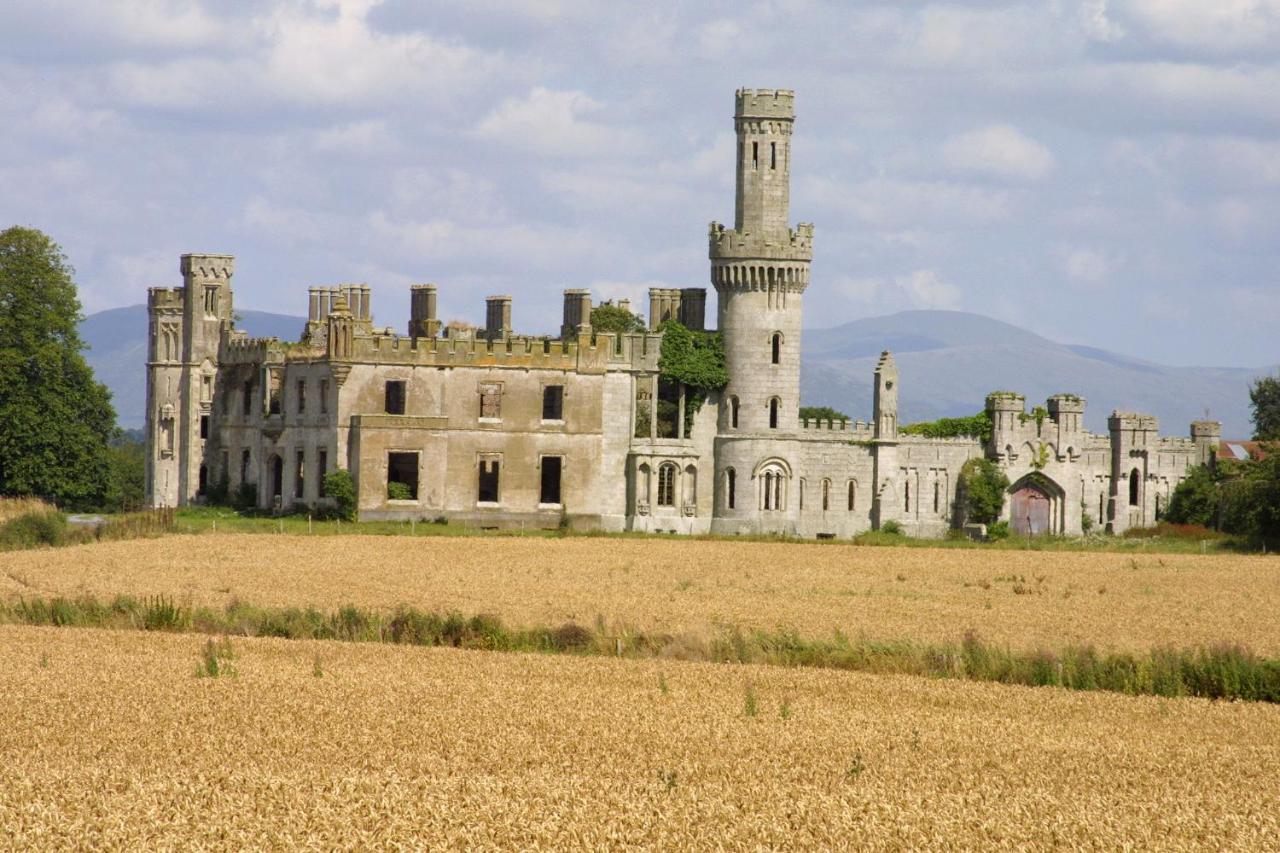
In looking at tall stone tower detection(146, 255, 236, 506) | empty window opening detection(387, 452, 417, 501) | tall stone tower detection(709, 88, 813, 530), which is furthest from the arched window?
tall stone tower detection(146, 255, 236, 506)

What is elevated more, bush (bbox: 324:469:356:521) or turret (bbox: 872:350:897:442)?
turret (bbox: 872:350:897:442)

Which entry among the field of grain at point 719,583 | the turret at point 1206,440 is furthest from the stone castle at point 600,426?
the field of grain at point 719,583

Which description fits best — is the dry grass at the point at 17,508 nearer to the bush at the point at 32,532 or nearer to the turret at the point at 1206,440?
the bush at the point at 32,532

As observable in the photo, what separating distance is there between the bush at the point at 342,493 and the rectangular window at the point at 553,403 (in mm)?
7048

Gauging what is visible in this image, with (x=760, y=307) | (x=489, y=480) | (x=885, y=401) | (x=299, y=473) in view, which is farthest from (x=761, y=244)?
(x=299, y=473)

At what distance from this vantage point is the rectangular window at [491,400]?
211 ft

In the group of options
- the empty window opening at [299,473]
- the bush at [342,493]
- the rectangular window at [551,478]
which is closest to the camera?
the bush at [342,493]

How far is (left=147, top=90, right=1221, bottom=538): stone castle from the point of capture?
209ft

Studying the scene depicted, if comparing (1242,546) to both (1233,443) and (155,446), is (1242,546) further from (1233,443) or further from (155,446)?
(155,446)

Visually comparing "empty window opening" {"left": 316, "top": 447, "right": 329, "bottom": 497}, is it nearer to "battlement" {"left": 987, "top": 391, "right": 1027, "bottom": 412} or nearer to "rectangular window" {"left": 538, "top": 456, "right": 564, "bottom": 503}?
"rectangular window" {"left": 538, "top": 456, "right": 564, "bottom": 503}

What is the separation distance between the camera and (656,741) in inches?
856

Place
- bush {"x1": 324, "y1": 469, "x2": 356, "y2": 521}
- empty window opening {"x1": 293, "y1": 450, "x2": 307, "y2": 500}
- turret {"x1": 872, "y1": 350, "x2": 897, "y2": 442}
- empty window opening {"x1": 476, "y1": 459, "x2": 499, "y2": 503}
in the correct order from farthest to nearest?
turret {"x1": 872, "y1": 350, "x2": 897, "y2": 442}
empty window opening {"x1": 293, "y1": 450, "x2": 307, "y2": 500}
empty window opening {"x1": 476, "y1": 459, "x2": 499, "y2": 503}
bush {"x1": 324, "y1": 469, "x2": 356, "y2": 521}

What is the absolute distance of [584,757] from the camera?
20469 millimetres

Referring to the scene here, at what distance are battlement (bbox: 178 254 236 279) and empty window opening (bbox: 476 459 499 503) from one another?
13.4 metres
